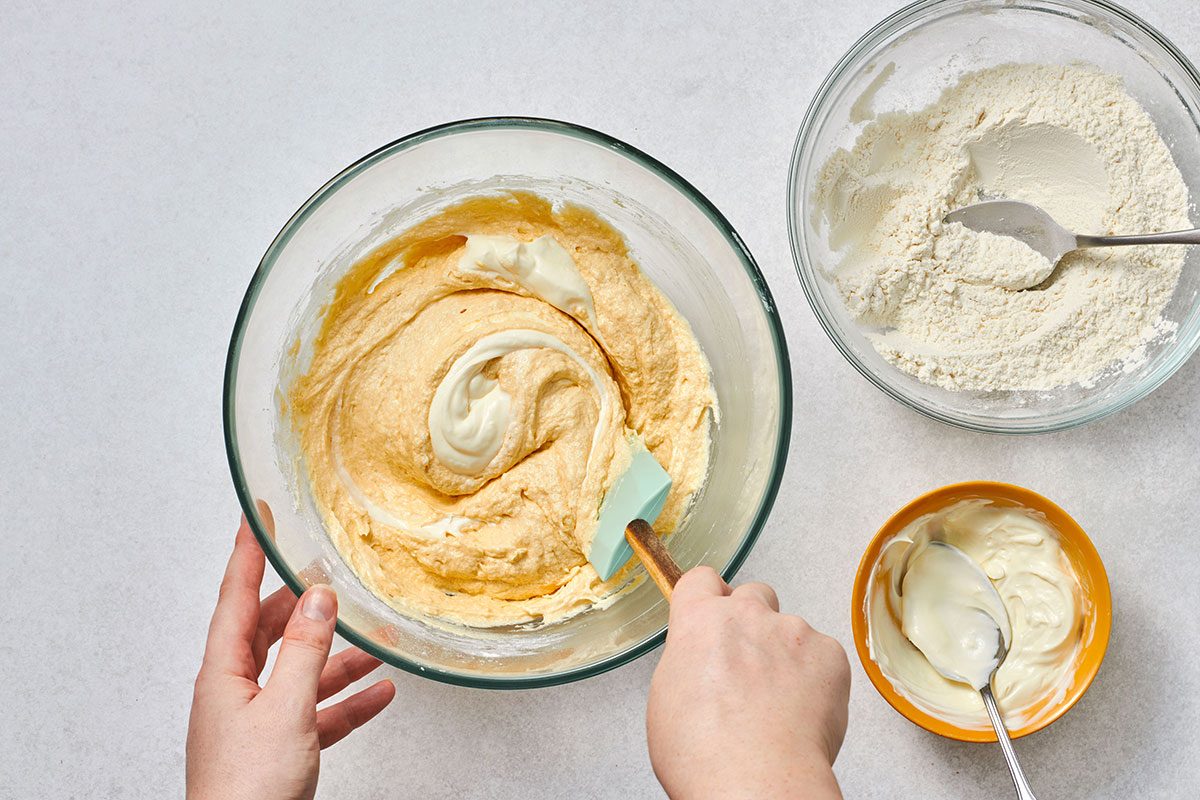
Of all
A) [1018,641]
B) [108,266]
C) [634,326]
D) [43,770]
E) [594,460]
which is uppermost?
[634,326]

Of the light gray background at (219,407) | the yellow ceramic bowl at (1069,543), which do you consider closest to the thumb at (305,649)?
the light gray background at (219,407)

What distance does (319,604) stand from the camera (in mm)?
1608

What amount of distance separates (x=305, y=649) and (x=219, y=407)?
0.73 m

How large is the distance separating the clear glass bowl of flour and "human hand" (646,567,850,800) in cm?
74

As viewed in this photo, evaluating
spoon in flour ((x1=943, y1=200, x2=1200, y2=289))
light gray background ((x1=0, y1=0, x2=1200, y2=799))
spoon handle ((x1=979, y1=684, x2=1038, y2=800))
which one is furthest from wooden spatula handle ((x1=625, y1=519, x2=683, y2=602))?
spoon in flour ((x1=943, y1=200, x2=1200, y2=289))

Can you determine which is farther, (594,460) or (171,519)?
(171,519)

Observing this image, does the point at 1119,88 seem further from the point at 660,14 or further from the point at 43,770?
the point at 43,770

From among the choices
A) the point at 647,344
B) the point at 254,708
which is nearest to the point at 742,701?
the point at 647,344

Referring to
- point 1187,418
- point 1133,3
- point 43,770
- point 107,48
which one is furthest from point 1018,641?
point 107,48

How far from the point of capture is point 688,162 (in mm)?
2064

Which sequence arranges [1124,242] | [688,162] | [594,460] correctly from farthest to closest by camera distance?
[688,162] → [1124,242] → [594,460]

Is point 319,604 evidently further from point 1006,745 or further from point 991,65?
point 991,65

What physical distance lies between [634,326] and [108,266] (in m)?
1.26

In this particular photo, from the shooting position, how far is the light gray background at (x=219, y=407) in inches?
79.6
